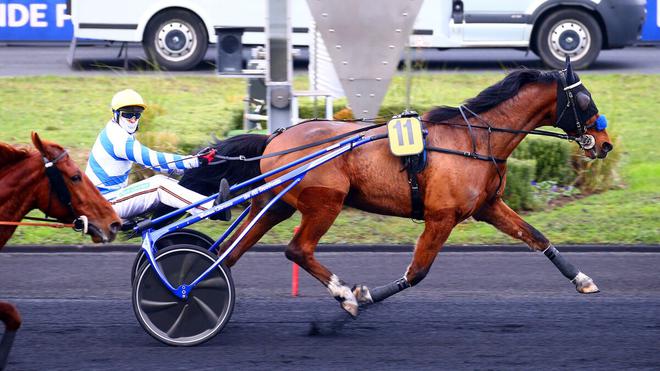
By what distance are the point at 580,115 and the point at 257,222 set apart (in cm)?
212

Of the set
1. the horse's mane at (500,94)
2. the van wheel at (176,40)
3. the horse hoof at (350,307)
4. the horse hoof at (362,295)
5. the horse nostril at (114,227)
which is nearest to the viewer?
the horse nostril at (114,227)

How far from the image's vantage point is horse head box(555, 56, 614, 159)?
656cm

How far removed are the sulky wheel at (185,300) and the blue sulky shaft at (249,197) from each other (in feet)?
0.15

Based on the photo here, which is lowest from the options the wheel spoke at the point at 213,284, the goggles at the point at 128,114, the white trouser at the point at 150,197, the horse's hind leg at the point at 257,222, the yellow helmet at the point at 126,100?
the wheel spoke at the point at 213,284

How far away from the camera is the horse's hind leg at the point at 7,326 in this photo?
5.61 m

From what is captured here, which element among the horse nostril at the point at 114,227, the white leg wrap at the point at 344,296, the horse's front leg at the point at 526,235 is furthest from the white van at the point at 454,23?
the horse nostril at the point at 114,227

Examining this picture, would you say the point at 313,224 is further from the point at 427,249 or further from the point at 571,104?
the point at 571,104

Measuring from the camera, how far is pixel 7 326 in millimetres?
5633

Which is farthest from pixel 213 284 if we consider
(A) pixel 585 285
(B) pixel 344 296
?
(A) pixel 585 285

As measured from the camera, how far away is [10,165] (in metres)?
5.63

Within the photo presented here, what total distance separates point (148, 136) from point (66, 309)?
3567 mm

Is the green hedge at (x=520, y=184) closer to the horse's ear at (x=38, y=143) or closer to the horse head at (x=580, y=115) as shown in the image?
the horse head at (x=580, y=115)

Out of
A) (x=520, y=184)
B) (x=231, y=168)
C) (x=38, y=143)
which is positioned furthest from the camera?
(x=520, y=184)

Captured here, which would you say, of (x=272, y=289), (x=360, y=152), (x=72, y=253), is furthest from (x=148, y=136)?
(x=360, y=152)
